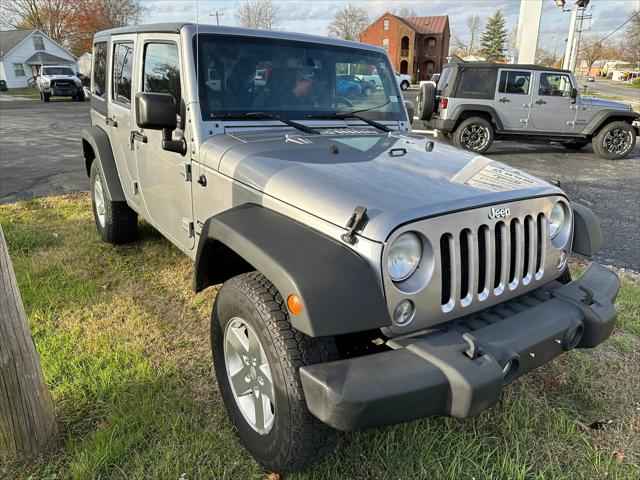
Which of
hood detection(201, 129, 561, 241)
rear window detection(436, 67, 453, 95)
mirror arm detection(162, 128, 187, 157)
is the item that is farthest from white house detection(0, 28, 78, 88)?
hood detection(201, 129, 561, 241)

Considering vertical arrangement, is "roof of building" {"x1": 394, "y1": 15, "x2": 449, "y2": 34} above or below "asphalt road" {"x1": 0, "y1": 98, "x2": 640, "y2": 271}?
above

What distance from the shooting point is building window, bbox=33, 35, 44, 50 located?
46094 millimetres

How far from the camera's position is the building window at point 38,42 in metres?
46.1

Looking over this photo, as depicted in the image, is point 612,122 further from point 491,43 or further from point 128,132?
point 491,43

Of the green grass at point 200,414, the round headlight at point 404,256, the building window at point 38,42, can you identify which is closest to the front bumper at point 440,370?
the round headlight at point 404,256

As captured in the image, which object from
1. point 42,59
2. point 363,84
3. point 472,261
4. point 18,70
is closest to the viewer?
point 472,261

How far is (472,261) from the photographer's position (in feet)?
6.71

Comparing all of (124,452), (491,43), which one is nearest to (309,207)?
(124,452)

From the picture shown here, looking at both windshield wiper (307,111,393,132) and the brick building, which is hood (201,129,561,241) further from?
the brick building

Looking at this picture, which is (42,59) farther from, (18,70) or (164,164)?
(164,164)

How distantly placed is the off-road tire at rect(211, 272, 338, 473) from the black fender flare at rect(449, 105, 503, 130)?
31.7 ft

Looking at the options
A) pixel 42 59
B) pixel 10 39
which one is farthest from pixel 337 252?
pixel 10 39

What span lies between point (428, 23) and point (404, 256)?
69.6 metres

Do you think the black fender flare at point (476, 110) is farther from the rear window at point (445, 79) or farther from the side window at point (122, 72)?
the side window at point (122, 72)
